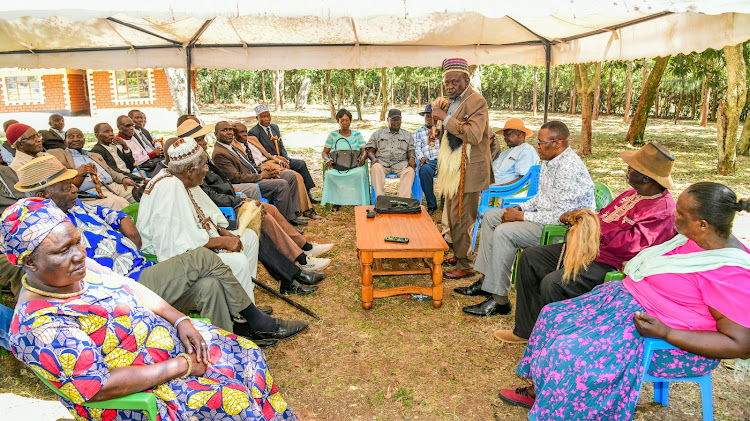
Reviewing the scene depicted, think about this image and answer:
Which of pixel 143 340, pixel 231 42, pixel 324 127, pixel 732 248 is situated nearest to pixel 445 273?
pixel 732 248

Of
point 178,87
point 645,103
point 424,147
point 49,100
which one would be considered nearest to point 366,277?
point 424,147

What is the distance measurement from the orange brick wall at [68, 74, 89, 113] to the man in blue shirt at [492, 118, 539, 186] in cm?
2494

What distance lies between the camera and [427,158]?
258 inches

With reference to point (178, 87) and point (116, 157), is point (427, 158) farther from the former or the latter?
point (178, 87)

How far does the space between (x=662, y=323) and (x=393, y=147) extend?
15.7ft

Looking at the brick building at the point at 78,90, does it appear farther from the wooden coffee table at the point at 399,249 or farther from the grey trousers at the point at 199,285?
the grey trousers at the point at 199,285

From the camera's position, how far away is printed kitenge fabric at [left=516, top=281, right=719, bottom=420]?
2201mm

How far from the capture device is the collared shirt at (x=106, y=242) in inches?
115

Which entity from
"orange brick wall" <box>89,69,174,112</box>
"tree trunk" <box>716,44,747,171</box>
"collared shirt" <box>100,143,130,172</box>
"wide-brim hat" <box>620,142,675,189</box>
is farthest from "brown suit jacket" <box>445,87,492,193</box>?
"orange brick wall" <box>89,69,174,112</box>

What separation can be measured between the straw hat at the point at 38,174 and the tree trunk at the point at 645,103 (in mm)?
13430

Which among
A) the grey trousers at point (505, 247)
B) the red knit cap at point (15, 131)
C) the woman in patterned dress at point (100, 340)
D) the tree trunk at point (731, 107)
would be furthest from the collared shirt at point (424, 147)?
the tree trunk at point (731, 107)

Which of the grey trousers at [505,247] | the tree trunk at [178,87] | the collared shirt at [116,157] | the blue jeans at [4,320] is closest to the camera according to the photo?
the blue jeans at [4,320]

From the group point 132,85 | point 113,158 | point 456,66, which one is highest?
point 132,85

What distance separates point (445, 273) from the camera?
14.6 feet
